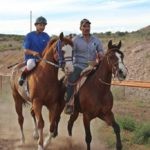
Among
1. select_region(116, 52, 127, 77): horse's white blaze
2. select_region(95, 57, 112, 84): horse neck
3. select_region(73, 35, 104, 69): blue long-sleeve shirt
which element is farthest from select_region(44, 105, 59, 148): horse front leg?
select_region(116, 52, 127, 77): horse's white blaze

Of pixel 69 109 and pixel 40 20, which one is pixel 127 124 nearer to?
pixel 69 109

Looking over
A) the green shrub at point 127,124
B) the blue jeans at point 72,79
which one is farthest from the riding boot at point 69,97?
the green shrub at point 127,124

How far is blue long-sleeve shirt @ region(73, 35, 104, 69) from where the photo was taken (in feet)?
34.9

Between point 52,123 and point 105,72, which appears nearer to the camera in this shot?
point 105,72

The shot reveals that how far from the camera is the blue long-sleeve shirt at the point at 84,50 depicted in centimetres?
1064

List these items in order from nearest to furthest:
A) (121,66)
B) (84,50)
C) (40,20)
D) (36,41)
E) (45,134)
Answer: (121,66) → (84,50) → (40,20) → (36,41) → (45,134)

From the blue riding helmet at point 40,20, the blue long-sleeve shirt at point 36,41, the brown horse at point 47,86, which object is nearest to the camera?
the brown horse at point 47,86

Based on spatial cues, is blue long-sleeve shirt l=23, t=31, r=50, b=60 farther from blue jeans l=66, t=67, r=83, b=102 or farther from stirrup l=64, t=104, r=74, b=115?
stirrup l=64, t=104, r=74, b=115

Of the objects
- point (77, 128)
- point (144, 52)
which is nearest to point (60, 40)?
point (77, 128)

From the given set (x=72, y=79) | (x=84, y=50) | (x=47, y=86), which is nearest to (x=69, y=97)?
(x=72, y=79)

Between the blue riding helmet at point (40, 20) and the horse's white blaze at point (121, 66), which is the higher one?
the blue riding helmet at point (40, 20)

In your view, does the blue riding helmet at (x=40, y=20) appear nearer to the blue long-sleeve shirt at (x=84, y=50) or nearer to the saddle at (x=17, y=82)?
the blue long-sleeve shirt at (x=84, y=50)

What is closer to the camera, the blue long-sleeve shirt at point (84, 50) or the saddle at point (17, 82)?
the blue long-sleeve shirt at point (84, 50)

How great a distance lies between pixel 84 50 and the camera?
1067cm
